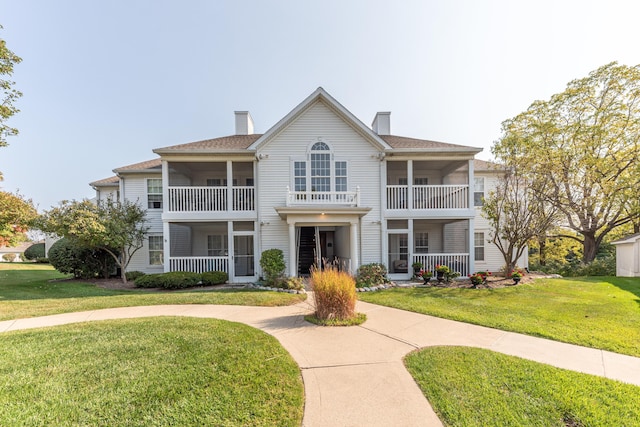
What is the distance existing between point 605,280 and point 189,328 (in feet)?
51.5

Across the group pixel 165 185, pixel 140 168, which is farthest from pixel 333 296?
pixel 140 168

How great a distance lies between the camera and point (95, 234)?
10.7 meters

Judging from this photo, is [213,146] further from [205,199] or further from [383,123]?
[383,123]

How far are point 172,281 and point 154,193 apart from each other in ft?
19.6

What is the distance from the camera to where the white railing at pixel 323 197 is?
1155 cm

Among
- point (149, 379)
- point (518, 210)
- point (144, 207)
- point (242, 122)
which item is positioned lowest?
point (149, 379)

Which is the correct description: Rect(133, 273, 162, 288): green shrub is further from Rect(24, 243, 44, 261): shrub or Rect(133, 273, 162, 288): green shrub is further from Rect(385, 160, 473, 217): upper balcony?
Rect(24, 243, 44, 261): shrub

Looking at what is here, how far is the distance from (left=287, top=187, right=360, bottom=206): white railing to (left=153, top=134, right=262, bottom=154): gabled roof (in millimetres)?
3275

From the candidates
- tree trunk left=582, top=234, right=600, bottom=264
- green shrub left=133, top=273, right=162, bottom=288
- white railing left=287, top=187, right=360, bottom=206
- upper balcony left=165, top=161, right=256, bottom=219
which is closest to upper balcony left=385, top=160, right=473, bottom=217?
white railing left=287, top=187, right=360, bottom=206

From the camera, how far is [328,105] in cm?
1250

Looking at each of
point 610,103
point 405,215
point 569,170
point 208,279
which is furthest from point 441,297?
point 610,103

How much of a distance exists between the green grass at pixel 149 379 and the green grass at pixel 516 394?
6.15 ft

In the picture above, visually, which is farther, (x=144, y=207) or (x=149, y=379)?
(x=144, y=207)

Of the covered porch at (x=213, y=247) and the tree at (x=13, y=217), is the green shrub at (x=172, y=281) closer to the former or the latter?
the covered porch at (x=213, y=247)
